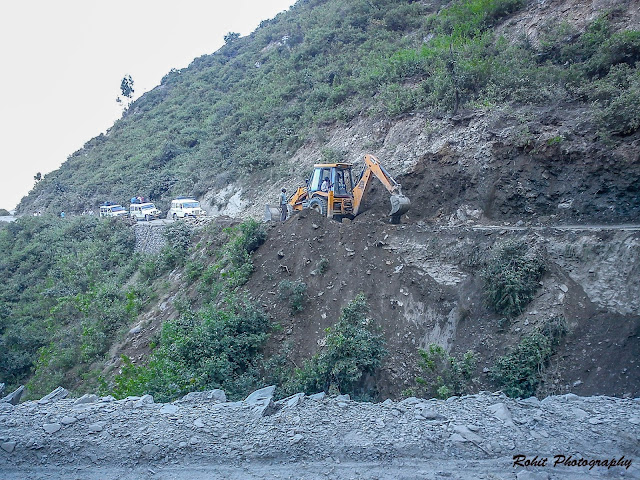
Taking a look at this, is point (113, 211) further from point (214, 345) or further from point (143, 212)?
point (214, 345)

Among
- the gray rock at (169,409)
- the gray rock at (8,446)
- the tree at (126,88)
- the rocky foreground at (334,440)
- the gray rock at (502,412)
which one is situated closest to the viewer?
the rocky foreground at (334,440)

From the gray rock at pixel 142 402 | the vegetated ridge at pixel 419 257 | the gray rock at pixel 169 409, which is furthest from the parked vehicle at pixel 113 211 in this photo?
the gray rock at pixel 169 409

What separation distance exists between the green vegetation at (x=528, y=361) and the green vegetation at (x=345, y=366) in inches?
84.9

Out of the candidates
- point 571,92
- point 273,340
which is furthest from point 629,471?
point 571,92

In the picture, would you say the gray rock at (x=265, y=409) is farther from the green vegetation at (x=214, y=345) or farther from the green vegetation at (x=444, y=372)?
the green vegetation at (x=444, y=372)

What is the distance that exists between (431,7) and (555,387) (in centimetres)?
2573

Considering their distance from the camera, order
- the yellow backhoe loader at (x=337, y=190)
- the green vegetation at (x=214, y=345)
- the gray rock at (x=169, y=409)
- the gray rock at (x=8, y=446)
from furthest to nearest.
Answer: the yellow backhoe loader at (x=337, y=190)
the green vegetation at (x=214, y=345)
the gray rock at (x=169, y=409)
the gray rock at (x=8, y=446)

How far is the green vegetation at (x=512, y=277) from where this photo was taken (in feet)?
30.6

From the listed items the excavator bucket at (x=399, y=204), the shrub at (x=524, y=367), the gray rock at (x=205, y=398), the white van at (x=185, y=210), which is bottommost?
the shrub at (x=524, y=367)

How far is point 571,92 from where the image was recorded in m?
14.4

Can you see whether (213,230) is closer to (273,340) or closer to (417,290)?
(273,340)

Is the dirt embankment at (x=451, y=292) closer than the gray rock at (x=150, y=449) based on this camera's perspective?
No

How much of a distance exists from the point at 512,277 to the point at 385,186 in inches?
199

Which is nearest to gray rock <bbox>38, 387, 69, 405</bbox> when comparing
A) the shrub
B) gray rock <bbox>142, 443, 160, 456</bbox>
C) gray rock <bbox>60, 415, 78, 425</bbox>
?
gray rock <bbox>60, 415, 78, 425</bbox>
